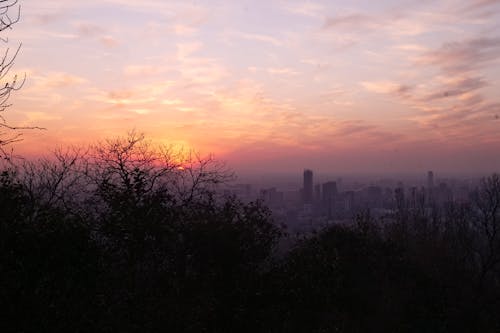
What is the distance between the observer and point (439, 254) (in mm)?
33156

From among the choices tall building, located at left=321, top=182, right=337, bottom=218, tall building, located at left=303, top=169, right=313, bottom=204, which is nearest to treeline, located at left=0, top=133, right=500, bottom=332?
tall building, located at left=321, top=182, right=337, bottom=218

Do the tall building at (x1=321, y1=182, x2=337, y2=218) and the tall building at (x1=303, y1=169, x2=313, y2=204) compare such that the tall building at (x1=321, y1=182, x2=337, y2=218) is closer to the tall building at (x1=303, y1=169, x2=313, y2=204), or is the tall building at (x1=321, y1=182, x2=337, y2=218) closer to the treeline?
the tall building at (x1=303, y1=169, x2=313, y2=204)

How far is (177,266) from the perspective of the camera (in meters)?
16.1

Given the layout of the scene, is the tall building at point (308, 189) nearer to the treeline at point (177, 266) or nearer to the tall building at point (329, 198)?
the tall building at point (329, 198)

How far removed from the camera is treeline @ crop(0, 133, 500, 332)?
10.4 meters

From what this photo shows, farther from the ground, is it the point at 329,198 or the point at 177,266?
→ the point at 177,266

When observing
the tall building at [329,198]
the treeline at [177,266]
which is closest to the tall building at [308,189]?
the tall building at [329,198]

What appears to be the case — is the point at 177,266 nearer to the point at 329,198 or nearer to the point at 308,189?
the point at 329,198

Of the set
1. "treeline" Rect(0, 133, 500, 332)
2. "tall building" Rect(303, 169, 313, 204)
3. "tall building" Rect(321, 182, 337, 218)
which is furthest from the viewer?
"tall building" Rect(303, 169, 313, 204)

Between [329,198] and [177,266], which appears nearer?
[177,266]

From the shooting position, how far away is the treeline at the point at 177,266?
10383 mm

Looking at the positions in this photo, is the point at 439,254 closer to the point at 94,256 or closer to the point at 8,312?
the point at 94,256

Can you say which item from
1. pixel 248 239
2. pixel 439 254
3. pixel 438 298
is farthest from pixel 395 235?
pixel 248 239

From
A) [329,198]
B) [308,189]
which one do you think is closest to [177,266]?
[329,198]
